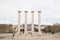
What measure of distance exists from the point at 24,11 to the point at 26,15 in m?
1.22

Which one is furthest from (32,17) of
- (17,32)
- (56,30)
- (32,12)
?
(56,30)

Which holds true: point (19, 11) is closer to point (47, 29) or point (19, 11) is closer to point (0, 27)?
point (0, 27)

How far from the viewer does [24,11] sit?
47594 millimetres

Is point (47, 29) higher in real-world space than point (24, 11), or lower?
lower

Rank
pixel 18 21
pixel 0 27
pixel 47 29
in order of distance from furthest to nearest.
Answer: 1. pixel 47 29
2. pixel 0 27
3. pixel 18 21

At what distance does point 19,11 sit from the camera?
1870 inches

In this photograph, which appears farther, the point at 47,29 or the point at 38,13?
the point at 47,29

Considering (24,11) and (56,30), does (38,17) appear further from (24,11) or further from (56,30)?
(56,30)

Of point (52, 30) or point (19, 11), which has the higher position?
point (19, 11)

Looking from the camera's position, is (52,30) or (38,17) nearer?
(38,17)

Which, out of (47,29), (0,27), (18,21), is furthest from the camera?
(47,29)

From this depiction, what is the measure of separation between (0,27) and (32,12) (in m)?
22.1

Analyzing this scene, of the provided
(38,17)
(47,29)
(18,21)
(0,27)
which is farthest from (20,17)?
(47,29)

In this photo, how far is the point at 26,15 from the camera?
47625 mm
